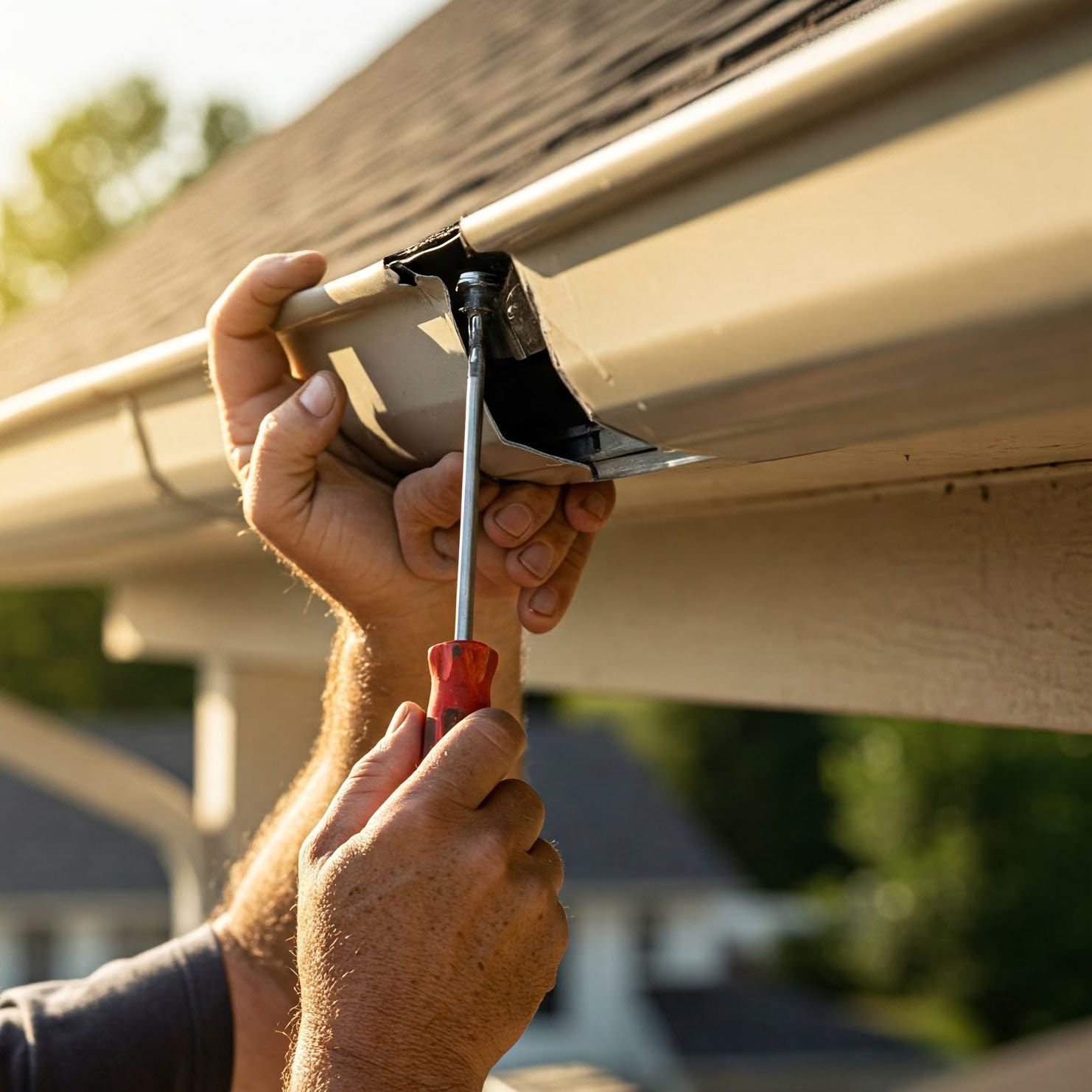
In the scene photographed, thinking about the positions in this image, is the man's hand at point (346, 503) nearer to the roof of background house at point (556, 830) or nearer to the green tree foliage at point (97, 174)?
the roof of background house at point (556, 830)

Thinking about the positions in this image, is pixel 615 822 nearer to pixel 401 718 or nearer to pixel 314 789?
pixel 314 789

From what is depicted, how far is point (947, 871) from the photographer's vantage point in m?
19.6

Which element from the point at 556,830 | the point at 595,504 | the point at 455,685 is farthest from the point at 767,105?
the point at 556,830

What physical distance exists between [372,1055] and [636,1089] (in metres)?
3.32

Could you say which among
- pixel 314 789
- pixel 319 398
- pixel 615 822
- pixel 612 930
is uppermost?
pixel 319 398

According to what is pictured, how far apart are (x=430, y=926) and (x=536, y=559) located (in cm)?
42

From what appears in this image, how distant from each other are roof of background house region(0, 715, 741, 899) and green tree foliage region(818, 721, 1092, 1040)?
287 cm

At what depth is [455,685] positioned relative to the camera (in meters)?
0.98

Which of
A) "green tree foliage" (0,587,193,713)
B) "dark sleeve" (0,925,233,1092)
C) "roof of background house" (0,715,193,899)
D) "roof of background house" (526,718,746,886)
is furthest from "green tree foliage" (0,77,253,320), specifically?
"dark sleeve" (0,925,233,1092)

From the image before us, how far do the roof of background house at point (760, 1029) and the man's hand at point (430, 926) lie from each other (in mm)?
18043

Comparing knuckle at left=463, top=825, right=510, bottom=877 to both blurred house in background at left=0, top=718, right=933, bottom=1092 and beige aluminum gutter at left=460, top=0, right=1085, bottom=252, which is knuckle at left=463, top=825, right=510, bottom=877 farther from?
blurred house in background at left=0, top=718, right=933, bottom=1092

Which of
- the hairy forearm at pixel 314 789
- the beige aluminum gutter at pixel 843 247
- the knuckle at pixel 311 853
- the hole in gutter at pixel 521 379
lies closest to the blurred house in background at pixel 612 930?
the hairy forearm at pixel 314 789

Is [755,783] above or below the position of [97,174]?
below

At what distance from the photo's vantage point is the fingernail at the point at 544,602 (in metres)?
1.25
